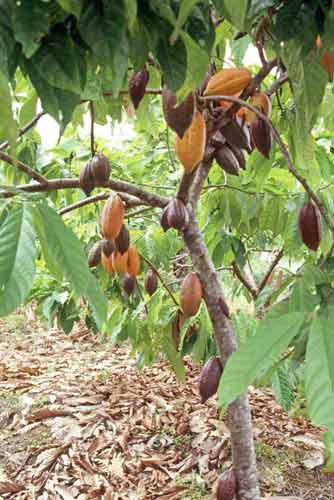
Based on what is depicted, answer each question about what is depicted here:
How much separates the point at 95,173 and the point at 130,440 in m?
1.49

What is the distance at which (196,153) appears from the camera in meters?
0.79

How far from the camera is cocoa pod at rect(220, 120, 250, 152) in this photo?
87 centimetres

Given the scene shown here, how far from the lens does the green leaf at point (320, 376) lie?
0.35 meters

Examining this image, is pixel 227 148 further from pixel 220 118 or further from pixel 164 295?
pixel 164 295

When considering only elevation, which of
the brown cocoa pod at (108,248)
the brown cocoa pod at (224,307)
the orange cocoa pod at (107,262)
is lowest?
the brown cocoa pod at (224,307)

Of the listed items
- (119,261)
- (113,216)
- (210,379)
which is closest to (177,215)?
(113,216)

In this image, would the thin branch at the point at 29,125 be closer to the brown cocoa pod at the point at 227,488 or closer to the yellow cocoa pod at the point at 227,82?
the yellow cocoa pod at the point at 227,82

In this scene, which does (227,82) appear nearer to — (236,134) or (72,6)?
(236,134)

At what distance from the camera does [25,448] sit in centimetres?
199

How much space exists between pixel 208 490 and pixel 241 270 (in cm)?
81

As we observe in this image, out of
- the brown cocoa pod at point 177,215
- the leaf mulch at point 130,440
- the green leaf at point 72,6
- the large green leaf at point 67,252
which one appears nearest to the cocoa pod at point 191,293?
the brown cocoa pod at point 177,215

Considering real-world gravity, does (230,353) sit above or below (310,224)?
below

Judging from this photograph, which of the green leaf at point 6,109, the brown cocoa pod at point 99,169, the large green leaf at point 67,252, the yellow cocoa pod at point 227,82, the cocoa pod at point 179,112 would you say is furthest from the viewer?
the brown cocoa pod at point 99,169

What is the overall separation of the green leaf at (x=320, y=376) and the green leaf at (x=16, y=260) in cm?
24
